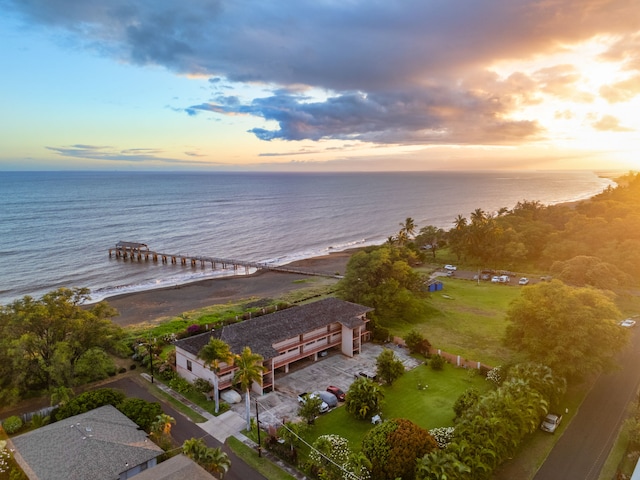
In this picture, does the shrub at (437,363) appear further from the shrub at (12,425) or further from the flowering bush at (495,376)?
the shrub at (12,425)

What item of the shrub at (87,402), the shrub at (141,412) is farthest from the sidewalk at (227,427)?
the shrub at (87,402)

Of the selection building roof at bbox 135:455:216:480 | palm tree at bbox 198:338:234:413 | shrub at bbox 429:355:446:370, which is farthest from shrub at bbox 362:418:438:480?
shrub at bbox 429:355:446:370

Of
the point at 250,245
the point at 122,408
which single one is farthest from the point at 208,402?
the point at 250,245

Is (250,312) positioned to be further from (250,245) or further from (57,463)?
(250,245)

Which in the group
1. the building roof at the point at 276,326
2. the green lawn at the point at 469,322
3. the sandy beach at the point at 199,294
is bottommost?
the sandy beach at the point at 199,294

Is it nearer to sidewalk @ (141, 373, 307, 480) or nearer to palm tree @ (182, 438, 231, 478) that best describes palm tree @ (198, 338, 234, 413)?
sidewalk @ (141, 373, 307, 480)
